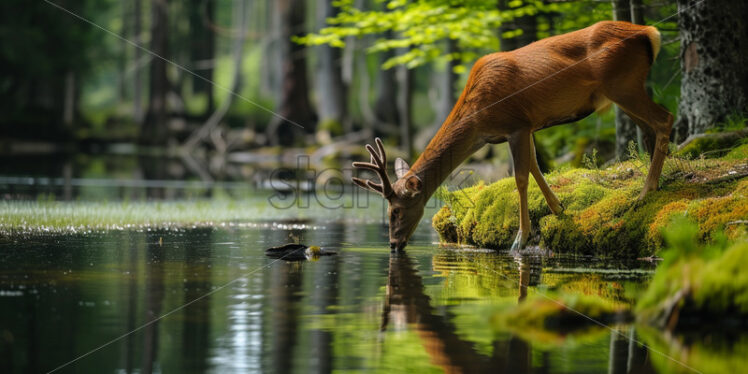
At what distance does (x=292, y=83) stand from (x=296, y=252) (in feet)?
99.7

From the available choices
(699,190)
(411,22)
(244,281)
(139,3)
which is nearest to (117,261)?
(244,281)

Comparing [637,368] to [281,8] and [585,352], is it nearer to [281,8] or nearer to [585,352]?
[585,352]

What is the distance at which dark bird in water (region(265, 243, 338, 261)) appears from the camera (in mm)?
10609

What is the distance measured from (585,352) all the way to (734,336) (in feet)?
3.70

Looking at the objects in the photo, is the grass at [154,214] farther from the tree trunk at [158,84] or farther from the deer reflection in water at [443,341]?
the tree trunk at [158,84]

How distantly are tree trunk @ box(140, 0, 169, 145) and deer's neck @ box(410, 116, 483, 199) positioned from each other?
3699cm

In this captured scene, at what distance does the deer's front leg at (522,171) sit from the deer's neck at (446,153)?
0.47 meters

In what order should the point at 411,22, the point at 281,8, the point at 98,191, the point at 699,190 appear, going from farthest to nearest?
the point at 281,8 < the point at 98,191 < the point at 411,22 < the point at 699,190

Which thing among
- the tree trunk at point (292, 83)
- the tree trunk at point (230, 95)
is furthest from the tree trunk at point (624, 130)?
the tree trunk at point (292, 83)

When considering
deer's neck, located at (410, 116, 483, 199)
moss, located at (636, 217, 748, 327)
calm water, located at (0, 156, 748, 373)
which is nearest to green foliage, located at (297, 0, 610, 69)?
deer's neck, located at (410, 116, 483, 199)

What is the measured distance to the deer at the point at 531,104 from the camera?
1112cm

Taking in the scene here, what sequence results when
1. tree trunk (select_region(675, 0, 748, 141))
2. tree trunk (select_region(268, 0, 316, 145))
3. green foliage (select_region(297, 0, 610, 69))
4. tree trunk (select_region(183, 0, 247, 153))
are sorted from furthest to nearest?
tree trunk (select_region(268, 0, 316, 145))
tree trunk (select_region(183, 0, 247, 153))
green foliage (select_region(297, 0, 610, 69))
tree trunk (select_region(675, 0, 748, 141))

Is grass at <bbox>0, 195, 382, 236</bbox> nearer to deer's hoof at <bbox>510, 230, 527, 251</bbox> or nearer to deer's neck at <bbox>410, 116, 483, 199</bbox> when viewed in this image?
deer's neck at <bbox>410, 116, 483, 199</bbox>

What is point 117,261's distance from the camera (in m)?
9.84
